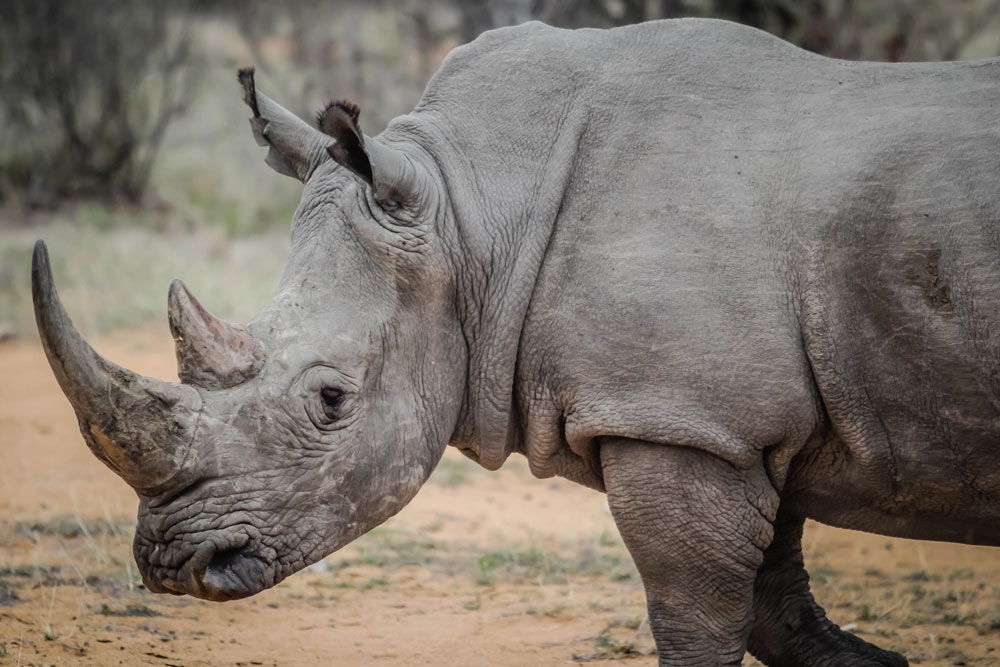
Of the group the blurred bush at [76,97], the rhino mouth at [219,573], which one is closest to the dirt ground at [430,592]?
the rhino mouth at [219,573]

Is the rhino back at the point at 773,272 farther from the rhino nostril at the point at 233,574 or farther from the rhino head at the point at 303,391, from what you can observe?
the rhino nostril at the point at 233,574

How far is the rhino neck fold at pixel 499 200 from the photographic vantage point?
3.96m

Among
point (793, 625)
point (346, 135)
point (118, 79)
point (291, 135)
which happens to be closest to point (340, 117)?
point (346, 135)

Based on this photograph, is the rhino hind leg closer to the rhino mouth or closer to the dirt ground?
the dirt ground

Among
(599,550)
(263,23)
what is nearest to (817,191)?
(599,550)

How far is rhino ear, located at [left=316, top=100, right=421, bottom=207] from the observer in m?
3.69

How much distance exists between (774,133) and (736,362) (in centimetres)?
79

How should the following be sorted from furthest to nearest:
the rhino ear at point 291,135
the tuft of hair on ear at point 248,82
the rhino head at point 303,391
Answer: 1. the rhino ear at point 291,135
2. the tuft of hair on ear at point 248,82
3. the rhino head at point 303,391

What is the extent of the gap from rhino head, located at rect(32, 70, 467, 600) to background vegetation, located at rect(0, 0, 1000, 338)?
6.59m

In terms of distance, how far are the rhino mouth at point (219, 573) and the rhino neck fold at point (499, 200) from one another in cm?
87

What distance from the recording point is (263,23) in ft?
64.1

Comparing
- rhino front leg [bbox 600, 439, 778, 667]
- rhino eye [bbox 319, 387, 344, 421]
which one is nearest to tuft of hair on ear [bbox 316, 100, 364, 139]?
rhino eye [bbox 319, 387, 344, 421]

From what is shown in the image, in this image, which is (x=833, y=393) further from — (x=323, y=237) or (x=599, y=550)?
(x=599, y=550)

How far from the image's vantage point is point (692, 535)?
3734 mm
